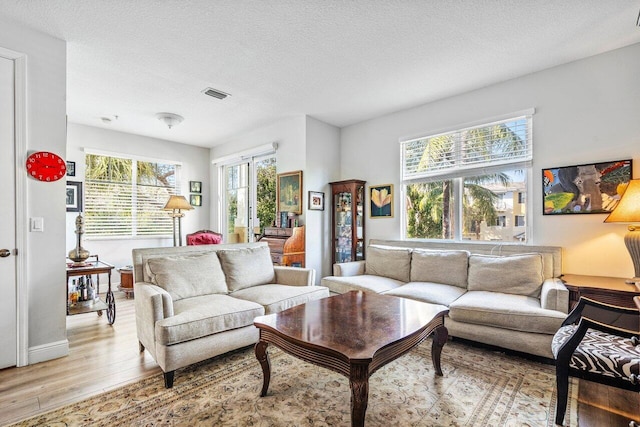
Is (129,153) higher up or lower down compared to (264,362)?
higher up

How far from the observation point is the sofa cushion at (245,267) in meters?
3.08

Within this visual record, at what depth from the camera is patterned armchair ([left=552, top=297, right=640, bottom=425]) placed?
156cm

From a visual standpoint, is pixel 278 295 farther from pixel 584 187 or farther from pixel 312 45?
pixel 584 187

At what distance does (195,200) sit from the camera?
6309 millimetres

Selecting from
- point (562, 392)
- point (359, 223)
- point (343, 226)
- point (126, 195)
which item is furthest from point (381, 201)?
point (126, 195)

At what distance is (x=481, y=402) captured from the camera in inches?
75.6

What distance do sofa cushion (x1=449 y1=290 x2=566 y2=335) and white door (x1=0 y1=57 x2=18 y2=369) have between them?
11.6 ft

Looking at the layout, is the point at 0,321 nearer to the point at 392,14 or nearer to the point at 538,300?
the point at 392,14

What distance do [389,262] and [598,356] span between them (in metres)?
2.27

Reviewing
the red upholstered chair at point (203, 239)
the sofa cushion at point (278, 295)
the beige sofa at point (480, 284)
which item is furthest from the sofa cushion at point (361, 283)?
the red upholstered chair at point (203, 239)

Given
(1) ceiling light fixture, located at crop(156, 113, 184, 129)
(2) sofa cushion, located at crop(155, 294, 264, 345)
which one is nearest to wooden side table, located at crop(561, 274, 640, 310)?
(2) sofa cushion, located at crop(155, 294, 264, 345)

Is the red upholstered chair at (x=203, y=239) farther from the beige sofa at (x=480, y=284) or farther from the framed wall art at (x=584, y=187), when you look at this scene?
the framed wall art at (x=584, y=187)

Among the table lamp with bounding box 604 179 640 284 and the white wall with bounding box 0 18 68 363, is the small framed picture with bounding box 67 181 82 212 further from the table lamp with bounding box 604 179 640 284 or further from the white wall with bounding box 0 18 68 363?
the table lamp with bounding box 604 179 640 284

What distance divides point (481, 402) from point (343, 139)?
3.96 m
